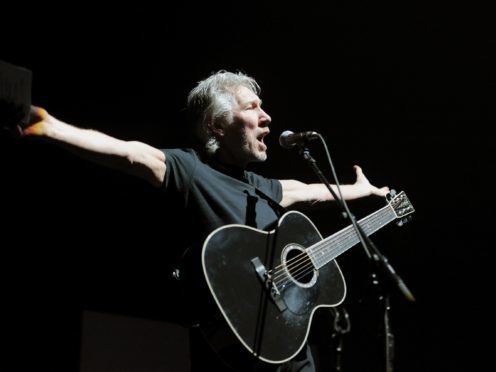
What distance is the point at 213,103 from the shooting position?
9.34 feet

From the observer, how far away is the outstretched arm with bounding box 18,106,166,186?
1.83m

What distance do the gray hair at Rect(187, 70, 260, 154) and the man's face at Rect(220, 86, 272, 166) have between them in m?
0.04

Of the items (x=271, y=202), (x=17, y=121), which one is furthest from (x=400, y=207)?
(x=17, y=121)

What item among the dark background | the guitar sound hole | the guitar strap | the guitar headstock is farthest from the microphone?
the dark background

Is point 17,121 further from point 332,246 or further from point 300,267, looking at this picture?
point 332,246

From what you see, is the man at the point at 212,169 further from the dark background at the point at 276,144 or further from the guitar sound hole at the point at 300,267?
the dark background at the point at 276,144

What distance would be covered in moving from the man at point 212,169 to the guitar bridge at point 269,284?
0.22 meters

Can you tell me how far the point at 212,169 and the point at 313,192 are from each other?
766mm

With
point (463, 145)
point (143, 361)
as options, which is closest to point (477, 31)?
point (463, 145)

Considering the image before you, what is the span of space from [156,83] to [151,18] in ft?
1.38

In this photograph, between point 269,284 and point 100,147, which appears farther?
point 269,284

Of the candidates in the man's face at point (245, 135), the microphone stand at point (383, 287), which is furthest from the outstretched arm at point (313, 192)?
the microphone stand at point (383, 287)

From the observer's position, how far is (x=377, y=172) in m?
4.14

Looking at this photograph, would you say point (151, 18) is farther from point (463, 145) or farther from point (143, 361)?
point (463, 145)
